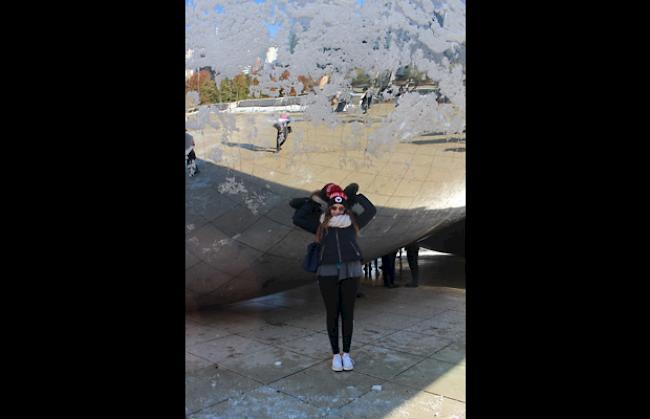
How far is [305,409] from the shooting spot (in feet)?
8.93

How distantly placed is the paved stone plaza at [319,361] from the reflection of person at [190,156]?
1291 millimetres

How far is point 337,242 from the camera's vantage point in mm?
3150

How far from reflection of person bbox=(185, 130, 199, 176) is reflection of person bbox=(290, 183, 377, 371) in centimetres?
65

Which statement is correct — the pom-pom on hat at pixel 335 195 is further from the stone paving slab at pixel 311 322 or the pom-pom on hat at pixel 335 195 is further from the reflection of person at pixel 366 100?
the stone paving slab at pixel 311 322

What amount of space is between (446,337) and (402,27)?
91.4 inches

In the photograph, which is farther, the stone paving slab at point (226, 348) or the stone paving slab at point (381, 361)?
the stone paving slab at point (226, 348)

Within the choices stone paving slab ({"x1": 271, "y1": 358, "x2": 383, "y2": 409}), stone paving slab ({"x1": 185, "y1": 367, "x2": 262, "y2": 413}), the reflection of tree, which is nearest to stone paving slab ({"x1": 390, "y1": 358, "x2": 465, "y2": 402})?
stone paving slab ({"x1": 271, "y1": 358, "x2": 383, "y2": 409})

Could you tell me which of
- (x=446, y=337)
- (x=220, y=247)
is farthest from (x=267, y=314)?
(x=446, y=337)

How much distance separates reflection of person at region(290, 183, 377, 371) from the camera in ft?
10.3

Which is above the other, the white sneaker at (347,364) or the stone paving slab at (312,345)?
the white sneaker at (347,364)

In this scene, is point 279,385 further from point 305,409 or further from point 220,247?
point 220,247

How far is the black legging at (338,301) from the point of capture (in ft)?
10.5

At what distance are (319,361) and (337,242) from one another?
2.87ft

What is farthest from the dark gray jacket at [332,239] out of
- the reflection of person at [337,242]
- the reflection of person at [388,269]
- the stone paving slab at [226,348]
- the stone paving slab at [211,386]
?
the reflection of person at [388,269]
